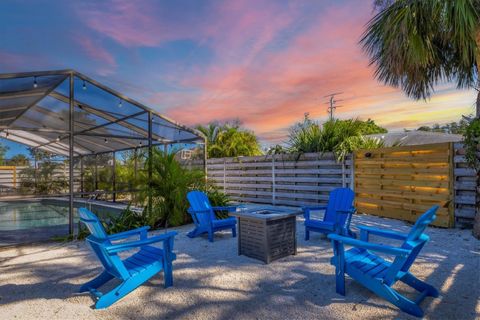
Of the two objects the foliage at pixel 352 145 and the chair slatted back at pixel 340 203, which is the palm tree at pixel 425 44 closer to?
the foliage at pixel 352 145

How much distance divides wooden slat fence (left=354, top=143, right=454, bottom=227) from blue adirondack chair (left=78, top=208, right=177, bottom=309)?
5.14m

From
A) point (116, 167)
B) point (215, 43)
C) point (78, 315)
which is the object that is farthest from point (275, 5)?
point (116, 167)

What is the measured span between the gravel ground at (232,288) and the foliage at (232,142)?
7820mm

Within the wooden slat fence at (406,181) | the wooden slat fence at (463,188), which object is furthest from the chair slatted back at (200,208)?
the wooden slat fence at (463,188)

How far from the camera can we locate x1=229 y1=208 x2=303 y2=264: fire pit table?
3600mm

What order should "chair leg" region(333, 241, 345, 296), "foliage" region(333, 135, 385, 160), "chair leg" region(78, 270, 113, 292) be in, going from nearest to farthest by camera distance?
1. "chair leg" region(333, 241, 345, 296)
2. "chair leg" region(78, 270, 113, 292)
3. "foliage" region(333, 135, 385, 160)

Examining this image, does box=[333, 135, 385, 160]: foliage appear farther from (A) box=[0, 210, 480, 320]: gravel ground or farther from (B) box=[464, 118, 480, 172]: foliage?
(A) box=[0, 210, 480, 320]: gravel ground

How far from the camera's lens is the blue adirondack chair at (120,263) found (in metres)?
2.49

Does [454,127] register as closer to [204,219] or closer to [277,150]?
[277,150]

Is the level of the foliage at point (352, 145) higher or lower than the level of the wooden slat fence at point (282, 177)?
higher

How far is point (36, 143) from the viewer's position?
10.6m

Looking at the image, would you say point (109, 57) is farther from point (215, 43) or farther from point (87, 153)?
point (87, 153)

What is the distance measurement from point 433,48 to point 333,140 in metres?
3.13

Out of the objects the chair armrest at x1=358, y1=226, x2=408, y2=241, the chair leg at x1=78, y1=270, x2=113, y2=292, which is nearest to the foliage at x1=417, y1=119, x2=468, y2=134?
the chair armrest at x1=358, y1=226, x2=408, y2=241
